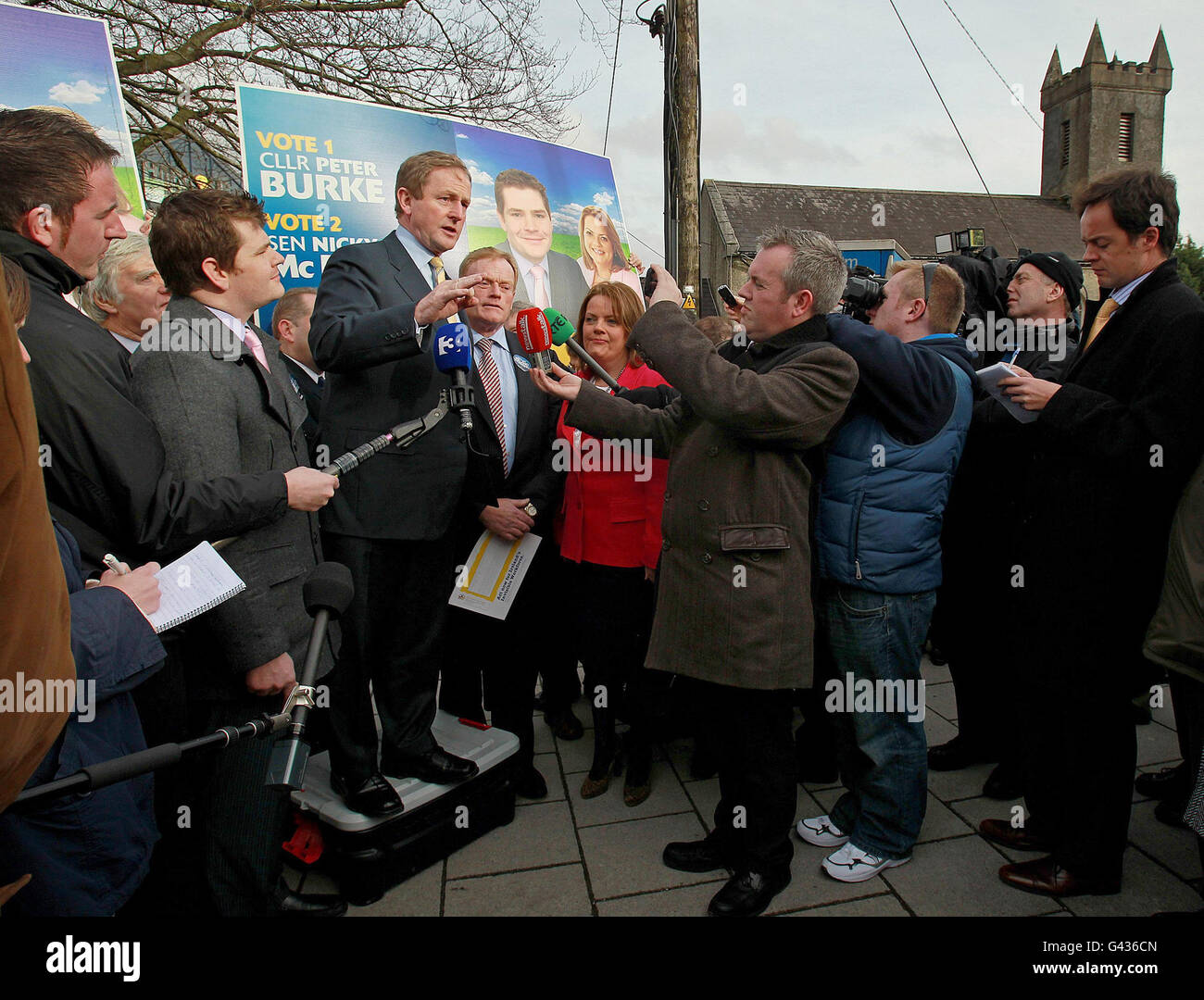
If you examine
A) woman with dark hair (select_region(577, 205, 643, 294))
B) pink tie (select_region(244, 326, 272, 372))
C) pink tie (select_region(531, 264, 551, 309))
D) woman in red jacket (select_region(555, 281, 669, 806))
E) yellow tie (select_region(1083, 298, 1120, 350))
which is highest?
woman with dark hair (select_region(577, 205, 643, 294))

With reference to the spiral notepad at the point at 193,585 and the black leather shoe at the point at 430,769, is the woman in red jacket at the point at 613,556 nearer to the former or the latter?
the black leather shoe at the point at 430,769

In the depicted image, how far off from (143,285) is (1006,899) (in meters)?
3.56

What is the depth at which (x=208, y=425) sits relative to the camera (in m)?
1.99

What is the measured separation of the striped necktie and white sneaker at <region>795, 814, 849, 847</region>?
172 centimetres

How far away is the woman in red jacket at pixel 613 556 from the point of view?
296cm

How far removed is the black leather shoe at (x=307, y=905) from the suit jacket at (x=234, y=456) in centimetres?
70

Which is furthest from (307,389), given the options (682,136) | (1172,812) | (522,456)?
(682,136)

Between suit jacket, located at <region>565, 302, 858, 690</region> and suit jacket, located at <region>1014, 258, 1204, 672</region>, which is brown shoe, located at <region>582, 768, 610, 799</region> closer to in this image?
suit jacket, located at <region>565, 302, 858, 690</region>

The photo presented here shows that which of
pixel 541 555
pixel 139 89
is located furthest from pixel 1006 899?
pixel 139 89

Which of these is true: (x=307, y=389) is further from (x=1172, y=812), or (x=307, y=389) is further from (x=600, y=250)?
(x=600, y=250)

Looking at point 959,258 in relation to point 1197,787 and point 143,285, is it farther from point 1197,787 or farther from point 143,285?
point 143,285

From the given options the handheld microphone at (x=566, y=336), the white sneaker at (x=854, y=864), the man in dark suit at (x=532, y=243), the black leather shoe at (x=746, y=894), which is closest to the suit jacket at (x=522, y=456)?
the handheld microphone at (x=566, y=336)

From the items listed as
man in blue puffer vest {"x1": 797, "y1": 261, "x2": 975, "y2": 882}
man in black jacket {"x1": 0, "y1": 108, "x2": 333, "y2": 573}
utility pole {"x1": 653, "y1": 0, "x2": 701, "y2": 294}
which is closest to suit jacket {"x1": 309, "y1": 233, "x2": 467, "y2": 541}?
man in black jacket {"x1": 0, "y1": 108, "x2": 333, "y2": 573}

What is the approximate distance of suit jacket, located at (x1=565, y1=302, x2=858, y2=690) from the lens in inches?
83.8
